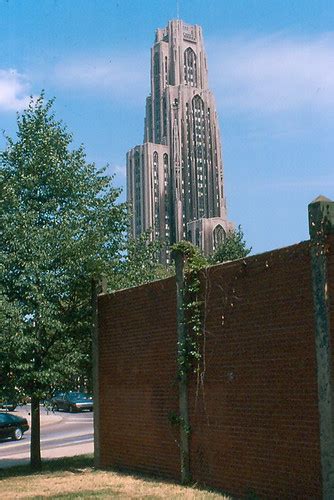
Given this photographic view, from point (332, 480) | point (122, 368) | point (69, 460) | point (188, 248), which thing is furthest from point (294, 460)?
point (69, 460)

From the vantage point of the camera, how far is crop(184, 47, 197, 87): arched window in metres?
156

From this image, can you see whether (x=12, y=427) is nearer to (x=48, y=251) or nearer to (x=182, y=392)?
(x=48, y=251)

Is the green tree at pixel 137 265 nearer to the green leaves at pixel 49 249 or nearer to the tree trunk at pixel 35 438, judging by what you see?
the green leaves at pixel 49 249

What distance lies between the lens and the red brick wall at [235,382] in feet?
33.1

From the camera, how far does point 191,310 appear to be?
41.6ft

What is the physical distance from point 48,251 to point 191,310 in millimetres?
4288

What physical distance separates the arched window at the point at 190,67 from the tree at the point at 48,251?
14228 cm

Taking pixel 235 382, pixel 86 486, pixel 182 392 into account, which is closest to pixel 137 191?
pixel 86 486

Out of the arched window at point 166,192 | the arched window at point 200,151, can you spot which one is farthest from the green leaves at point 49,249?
the arched window at point 200,151

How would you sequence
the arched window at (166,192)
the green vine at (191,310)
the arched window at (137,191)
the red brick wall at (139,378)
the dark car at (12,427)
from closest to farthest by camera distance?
the green vine at (191,310)
the red brick wall at (139,378)
the dark car at (12,427)
the arched window at (166,192)
the arched window at (137,191)

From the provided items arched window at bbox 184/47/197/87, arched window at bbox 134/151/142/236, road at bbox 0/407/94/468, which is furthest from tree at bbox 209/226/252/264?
arched window at bbox 184/47/197/87

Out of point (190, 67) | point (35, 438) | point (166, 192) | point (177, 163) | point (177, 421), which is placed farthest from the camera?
point (190, 67)

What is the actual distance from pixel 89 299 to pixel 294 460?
7.69m

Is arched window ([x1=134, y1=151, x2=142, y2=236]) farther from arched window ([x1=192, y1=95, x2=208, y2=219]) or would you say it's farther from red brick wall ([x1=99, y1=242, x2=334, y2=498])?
red brick wall ([x1=99, y1=242, x2=334, y2=498])
